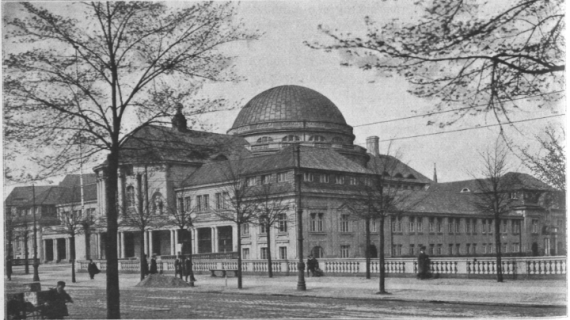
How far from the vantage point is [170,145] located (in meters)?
15.4

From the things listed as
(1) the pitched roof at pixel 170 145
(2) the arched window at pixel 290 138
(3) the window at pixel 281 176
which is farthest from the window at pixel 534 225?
(1) the pitched roof at pixel 170 145

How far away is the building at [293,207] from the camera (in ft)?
159

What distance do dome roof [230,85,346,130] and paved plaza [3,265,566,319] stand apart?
112ft

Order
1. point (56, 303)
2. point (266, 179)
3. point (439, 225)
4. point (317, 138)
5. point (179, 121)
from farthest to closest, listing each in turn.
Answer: point (317, 138) < point (439, 225) < point (266, 179) < point (56, 303) < point (179, 121)

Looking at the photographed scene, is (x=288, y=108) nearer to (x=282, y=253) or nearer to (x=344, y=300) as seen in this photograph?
(x=282, y=253)

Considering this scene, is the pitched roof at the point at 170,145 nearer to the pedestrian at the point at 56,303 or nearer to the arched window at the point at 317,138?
the pedestrian at the point at 56,303

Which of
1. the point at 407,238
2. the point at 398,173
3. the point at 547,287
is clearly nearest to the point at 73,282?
the point at 547,287

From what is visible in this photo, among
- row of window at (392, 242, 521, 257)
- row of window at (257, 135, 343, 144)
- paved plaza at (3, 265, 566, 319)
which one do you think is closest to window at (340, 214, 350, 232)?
row of window at (392, 242, 521, 257)

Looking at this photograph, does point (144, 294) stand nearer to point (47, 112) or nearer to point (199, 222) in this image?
point (47, 112)

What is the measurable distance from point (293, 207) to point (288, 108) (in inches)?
777

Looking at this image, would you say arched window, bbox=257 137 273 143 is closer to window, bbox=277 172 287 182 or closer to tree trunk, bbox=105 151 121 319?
window, bbox=277 172 287 182

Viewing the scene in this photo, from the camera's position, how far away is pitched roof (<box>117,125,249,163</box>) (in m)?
15.2

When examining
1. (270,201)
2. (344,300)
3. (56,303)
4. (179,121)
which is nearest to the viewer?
(179,121)

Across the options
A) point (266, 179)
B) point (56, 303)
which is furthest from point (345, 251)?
point (56, 303)
